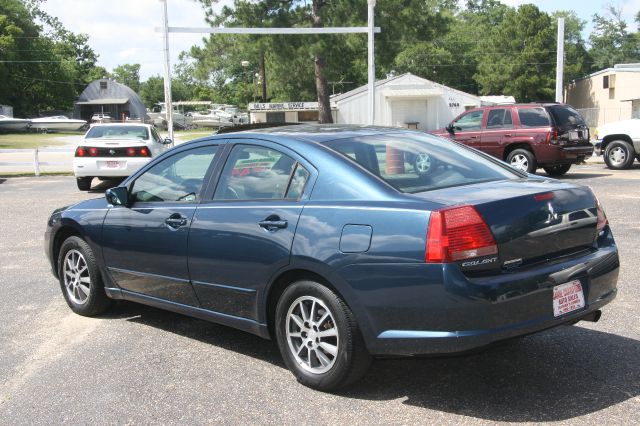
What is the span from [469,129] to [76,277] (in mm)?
12611

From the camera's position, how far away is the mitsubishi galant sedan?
137 inches

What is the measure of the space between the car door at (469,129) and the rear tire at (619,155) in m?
3.84

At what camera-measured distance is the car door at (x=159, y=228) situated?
4758 millimetres

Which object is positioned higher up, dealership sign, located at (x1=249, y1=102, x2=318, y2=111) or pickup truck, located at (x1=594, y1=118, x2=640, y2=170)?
dealership sign, located at (x1=249, y1=102, x2=318, y2=111)

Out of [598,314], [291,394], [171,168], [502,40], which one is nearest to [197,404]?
[291,394]

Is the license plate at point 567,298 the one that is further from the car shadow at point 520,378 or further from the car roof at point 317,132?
the car roof at point 317,132

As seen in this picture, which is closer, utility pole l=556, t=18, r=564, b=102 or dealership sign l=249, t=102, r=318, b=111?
utility pole l=556, t=18, r=564, b=102

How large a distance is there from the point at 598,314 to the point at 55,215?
451 centimetres

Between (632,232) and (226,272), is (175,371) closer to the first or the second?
(226,272)

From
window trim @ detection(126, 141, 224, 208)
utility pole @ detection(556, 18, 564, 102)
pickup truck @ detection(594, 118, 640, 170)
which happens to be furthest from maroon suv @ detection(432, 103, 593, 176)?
utility pole @ detection(556, 18, 564, 102)

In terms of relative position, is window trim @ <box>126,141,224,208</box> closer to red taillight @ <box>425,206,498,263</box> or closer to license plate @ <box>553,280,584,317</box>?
red taillight @ <box>425,206,498,263</box>

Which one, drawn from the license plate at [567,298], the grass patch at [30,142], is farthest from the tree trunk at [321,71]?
the license plate at [567,298]

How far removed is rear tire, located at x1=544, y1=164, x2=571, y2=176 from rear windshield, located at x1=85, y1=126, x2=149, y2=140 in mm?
9917

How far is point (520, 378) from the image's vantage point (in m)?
4.09
